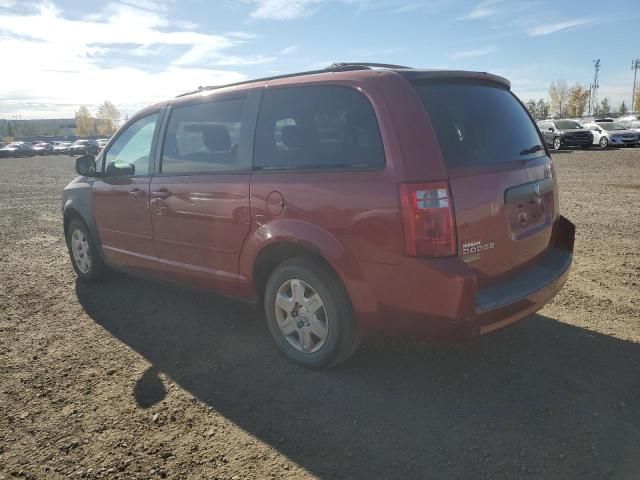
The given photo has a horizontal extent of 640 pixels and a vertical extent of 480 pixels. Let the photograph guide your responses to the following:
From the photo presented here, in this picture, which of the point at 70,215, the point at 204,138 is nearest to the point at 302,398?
the point at 204,138

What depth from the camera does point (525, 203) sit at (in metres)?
3.12

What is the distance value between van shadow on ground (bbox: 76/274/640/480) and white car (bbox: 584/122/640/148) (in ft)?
87.8

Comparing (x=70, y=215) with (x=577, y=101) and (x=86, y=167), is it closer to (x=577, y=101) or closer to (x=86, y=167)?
(x=86, y=167)

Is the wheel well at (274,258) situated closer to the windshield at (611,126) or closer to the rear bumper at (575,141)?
the rear bumper at (575,141)

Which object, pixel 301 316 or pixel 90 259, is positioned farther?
pixel 90 259

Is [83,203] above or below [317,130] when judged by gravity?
below

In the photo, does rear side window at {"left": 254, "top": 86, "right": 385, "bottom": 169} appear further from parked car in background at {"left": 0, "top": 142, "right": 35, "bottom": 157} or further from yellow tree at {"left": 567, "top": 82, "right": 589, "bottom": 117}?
yellow tree at {"left": 567, "top": 82, "right": 589, "bottom": 117}

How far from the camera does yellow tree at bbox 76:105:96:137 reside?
13438 cm

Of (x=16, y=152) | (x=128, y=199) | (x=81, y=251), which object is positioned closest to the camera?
(x=128, y=199)

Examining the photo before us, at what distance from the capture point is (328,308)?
315 cm

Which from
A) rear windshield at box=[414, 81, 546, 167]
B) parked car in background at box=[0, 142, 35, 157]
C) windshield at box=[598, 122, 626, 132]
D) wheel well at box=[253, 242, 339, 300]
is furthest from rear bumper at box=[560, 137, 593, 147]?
parked car in background at box=[0, 142, 35, 157]

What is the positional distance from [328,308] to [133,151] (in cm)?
269

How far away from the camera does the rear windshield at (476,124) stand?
2.88 meters

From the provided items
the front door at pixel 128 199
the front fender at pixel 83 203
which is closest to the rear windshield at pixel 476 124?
the front door at pixel 128 199
